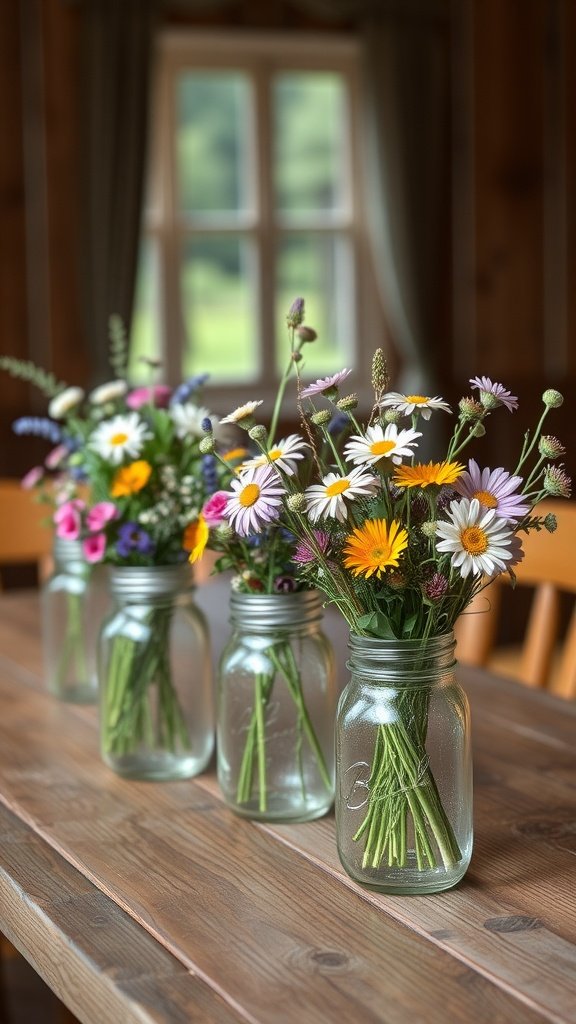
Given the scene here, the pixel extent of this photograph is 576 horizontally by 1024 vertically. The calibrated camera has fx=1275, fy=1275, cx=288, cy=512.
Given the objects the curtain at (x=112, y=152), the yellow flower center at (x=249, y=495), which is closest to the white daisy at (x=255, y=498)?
the yellow flower center at (x=249, y=495)

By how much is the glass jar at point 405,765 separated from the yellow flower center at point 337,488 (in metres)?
0.12

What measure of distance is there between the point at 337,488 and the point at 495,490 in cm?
12

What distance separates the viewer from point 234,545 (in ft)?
3.80

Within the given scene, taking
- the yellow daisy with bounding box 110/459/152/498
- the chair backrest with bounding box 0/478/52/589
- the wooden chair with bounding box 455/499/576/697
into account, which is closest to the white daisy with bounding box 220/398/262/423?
the yellow daisy with bounding box 110/459/152/498

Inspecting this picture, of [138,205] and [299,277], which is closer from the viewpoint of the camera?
[138,205]

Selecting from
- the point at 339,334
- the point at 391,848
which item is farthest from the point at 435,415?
the point at 391,848

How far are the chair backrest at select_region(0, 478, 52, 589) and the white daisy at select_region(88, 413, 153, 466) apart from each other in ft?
4.14

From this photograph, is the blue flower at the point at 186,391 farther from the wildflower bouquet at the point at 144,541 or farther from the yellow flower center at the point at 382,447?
the yellow flower center at the point at 382,447

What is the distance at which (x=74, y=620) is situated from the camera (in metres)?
1.66

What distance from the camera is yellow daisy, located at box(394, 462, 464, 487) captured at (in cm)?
92

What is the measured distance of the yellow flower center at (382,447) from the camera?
36.6 inches

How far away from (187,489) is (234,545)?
0.18m

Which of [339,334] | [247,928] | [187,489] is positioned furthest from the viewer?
[339,334]

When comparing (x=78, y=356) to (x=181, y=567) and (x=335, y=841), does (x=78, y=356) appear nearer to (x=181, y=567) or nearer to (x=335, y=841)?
(x=181, y=567)
